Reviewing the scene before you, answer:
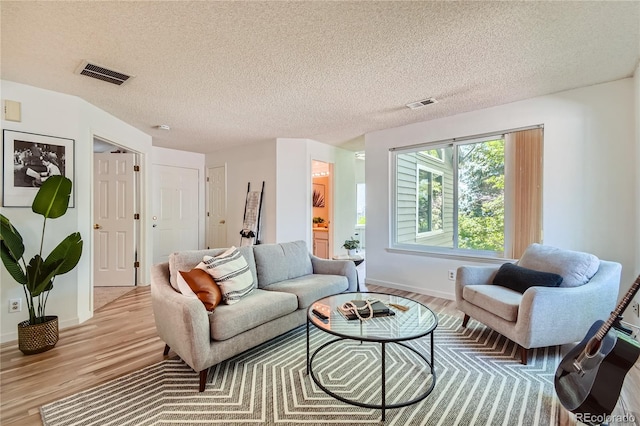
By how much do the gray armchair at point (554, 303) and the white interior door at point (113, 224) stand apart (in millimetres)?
4561

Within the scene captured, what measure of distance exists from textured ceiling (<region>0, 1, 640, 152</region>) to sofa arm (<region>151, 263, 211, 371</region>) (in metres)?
1.75

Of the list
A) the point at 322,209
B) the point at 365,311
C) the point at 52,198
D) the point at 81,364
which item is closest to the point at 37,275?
the point at 52,198

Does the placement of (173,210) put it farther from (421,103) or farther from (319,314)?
(421,103)

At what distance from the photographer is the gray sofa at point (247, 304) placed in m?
1.81

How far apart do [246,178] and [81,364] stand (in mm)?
3498

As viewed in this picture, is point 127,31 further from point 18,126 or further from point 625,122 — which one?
point 625,122

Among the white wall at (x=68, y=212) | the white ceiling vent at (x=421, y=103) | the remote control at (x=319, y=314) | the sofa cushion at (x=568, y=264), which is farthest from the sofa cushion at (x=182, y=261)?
the sofa cushion at (x=568, y=264)

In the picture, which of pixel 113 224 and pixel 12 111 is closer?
pixel 12 111

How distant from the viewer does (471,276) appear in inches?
109

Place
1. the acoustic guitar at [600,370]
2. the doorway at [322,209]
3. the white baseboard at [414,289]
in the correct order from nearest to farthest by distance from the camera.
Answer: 1. the acoustic guitar at [600,370]
2. the white baseboard at [414,289]
3. the doorway at [322,209]

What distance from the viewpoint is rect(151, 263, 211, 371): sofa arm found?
1.77 metres

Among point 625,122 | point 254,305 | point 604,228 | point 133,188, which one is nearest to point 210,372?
point 254,305

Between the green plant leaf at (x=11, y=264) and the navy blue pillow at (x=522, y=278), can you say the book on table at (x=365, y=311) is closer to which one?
the navy blue pillow at (x=522, y=278)

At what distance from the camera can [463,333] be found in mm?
2660
